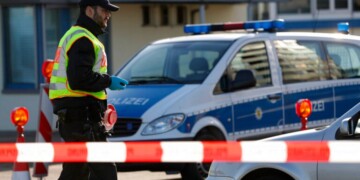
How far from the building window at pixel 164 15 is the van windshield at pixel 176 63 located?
8132 mm

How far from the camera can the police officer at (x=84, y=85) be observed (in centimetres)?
850

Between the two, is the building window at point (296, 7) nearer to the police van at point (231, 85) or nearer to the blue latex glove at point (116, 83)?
the police van at point (231, 85)

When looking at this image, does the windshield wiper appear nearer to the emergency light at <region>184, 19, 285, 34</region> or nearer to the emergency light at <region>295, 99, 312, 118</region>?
Answer: the emergency light at <region>184, 19, 285, 34</region>

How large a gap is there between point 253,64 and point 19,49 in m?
8.06

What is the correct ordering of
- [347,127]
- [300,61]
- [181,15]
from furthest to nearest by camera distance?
[181,15] < [300,61] < [347,127]

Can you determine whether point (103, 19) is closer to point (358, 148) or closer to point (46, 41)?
point (358, 148)

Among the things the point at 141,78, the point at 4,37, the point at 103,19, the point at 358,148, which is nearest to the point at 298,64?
the point at 141,78

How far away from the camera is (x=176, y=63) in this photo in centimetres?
1335

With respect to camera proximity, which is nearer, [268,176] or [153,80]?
[268,176]

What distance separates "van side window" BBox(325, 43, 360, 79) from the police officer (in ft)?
19.1

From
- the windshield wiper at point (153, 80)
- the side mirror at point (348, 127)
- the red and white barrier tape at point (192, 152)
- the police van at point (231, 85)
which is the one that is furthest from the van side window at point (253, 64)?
the red and white barrier tape at point (192, 152)

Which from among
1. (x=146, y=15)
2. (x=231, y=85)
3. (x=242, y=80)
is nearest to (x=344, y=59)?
(x=242, y=80)

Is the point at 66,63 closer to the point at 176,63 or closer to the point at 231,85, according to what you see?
the point at 231,85

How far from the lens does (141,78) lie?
43.6ft
